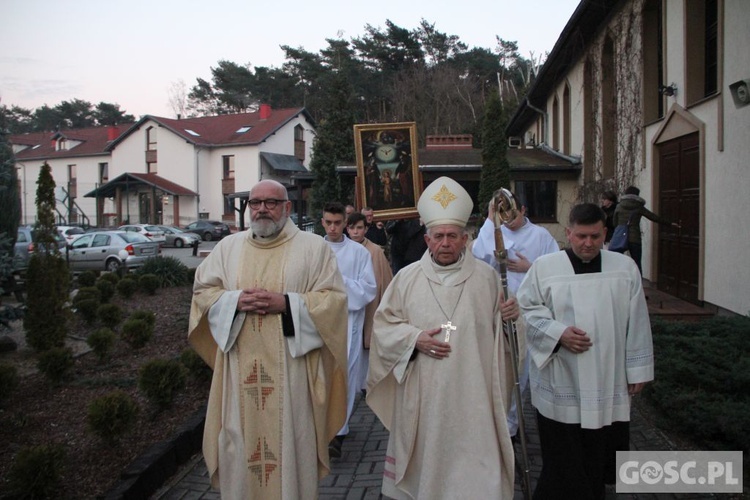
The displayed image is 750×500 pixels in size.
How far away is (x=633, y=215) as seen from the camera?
9.95 meters

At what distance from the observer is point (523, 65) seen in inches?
2311

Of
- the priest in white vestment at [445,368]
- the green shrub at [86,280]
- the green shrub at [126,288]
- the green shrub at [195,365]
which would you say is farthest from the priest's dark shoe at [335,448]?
the green shrub at [86,280]

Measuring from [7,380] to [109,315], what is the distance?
157 inches

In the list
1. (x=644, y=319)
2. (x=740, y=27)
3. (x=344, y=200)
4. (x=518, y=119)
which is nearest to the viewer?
(x=644, y=319)

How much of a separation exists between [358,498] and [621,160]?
39.1 feet

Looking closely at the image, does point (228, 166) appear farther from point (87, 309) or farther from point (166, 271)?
point (87, 309)

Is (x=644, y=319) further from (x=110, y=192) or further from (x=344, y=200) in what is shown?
(x=110, y=192)

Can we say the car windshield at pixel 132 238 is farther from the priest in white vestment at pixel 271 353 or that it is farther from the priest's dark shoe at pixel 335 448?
the priest in white vestment at pixel 271 353

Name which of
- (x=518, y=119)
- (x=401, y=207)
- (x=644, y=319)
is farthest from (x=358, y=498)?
(x=518, y=119)

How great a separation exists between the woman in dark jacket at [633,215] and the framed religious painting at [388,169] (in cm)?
386

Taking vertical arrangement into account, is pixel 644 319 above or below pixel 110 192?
below

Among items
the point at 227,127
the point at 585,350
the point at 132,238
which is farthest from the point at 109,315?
the point at 227,127

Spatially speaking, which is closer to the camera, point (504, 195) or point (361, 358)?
point (504, 195)

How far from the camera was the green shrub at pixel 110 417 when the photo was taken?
4.96 m
